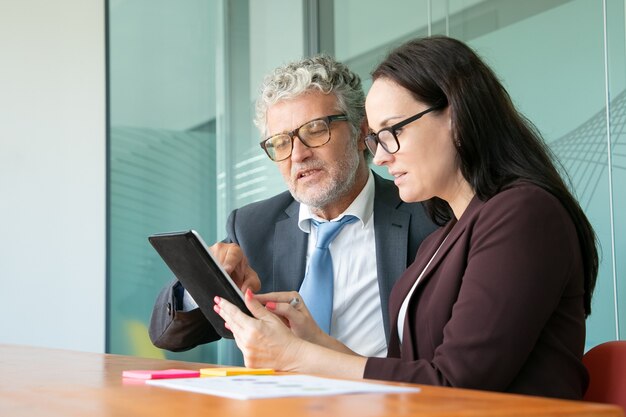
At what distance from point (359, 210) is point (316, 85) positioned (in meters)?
0.40

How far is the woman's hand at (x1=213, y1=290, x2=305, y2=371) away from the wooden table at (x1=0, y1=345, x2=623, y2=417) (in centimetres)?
31

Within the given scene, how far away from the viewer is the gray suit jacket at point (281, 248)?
104 inches

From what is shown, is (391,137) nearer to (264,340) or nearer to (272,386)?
(264,340)

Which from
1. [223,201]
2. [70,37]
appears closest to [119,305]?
[223,201]

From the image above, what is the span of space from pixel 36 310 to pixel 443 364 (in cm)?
447

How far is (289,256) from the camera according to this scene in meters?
2.81

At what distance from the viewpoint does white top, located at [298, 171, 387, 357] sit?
2.65m

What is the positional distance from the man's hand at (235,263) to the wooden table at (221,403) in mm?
863

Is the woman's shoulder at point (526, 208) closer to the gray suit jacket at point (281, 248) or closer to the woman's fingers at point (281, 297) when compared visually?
the woman's fingers at point (281, 297)

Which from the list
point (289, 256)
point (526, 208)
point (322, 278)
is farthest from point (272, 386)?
point (289, 256)

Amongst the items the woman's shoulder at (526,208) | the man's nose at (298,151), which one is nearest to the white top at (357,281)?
the man's nose at (298,151)

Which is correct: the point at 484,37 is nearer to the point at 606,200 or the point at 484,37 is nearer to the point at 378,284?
the point at 606,200

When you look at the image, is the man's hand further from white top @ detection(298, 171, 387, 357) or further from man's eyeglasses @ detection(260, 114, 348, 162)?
man's eyeglasses @ detection(260, 114, 348, 162)

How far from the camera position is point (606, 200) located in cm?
338
